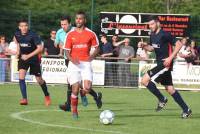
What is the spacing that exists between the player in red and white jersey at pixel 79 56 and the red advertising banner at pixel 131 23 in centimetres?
1587

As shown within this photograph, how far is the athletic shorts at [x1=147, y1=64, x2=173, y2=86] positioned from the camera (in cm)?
1438

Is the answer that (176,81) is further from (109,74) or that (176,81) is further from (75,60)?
(75,60)

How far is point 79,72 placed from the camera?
13219 millimetres

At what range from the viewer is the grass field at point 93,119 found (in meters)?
11.4

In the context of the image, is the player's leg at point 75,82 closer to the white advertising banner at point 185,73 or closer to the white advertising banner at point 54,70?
the white advertising banner at point 185,73

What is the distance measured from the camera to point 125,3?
48.9 metres

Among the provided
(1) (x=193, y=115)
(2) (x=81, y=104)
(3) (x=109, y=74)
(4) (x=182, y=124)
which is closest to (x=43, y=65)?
(3) (x=109, y=74)

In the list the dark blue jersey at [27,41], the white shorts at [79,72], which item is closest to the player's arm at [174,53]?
the white shorts at [79,72]

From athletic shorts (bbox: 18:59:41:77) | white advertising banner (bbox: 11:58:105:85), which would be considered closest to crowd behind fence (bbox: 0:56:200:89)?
white advertising banner (bbox: 11:58:105:85)

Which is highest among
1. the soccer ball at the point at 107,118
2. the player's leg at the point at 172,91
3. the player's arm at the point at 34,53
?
the player's arm at the point at 34,53

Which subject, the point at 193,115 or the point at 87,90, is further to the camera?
the point at 193,115

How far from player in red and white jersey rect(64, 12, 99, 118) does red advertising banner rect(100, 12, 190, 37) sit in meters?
15.9

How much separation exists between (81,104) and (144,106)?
159 centimetres

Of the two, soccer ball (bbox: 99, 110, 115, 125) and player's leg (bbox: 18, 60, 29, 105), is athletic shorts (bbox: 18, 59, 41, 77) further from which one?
soccer ball (bbox: 99, 110, 115, 125)
